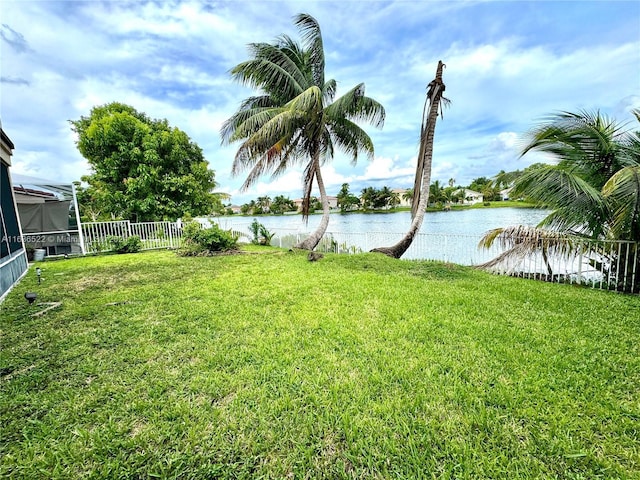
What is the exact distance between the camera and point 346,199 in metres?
42.7

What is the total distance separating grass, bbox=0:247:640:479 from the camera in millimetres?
1488

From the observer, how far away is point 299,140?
9.91 m

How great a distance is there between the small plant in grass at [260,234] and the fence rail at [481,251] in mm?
763

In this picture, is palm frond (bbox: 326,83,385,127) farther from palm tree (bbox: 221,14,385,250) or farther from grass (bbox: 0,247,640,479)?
grass (bbox: 0,247,640,479)

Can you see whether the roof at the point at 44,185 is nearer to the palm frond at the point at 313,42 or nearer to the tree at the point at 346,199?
the palm frond at the point at 313,42

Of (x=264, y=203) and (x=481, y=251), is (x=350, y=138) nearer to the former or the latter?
(x=481, y=251)

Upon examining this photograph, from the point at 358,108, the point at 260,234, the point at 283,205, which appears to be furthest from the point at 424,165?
the point at 283,205

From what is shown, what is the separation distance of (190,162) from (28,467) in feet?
51.6

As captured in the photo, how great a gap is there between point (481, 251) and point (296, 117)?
21.6 feet

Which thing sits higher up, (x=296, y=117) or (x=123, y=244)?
(x=296, y=117)

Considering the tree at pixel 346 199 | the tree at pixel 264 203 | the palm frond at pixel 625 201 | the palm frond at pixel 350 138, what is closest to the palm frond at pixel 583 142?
the palm frond at pixel 625 201

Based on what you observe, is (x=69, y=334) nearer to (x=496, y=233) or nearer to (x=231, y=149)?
(x=496, y=233)

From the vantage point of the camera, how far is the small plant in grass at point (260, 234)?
11905 mm

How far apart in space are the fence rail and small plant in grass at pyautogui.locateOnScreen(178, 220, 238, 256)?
229 centimetres
